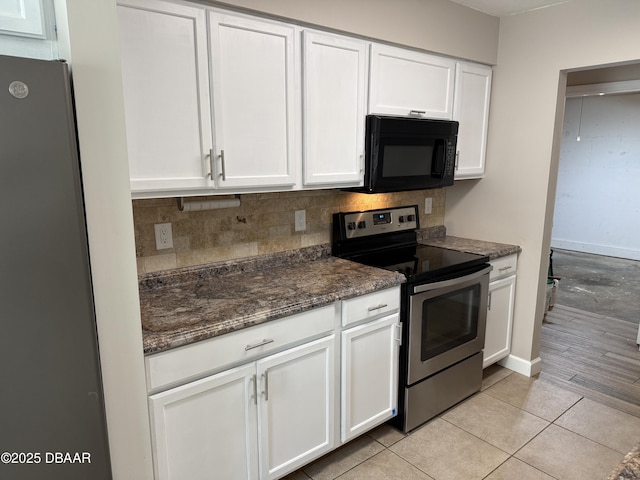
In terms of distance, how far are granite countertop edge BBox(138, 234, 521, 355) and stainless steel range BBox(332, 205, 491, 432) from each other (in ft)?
0.51

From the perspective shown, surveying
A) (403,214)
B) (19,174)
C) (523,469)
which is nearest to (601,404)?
(523,469)

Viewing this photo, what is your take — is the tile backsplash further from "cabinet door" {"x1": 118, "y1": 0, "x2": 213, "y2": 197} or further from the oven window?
the oven window

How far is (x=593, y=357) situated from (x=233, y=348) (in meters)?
3.04

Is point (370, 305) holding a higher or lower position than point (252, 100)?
lower

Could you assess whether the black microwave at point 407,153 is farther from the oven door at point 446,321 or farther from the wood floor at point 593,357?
the wood floor at point 593,357

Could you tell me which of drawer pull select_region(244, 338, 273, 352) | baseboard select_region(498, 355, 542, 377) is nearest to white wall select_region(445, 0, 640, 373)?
baseboard select_region(498, 355, 542, 377)

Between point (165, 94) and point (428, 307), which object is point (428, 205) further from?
point (165, 94)

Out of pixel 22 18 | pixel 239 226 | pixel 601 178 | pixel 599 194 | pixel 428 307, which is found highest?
pixel 22 18

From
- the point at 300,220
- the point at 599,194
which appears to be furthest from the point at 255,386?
the point at 599,194

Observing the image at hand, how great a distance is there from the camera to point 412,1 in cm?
238

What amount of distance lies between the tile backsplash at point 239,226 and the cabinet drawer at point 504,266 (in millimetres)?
874

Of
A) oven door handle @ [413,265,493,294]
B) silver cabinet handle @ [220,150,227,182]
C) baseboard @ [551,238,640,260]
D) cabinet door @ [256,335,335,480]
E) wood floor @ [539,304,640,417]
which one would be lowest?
wood floor @ [539,304,640,417]

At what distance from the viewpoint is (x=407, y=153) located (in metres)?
2.51

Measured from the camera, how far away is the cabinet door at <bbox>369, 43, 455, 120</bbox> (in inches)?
91.6
